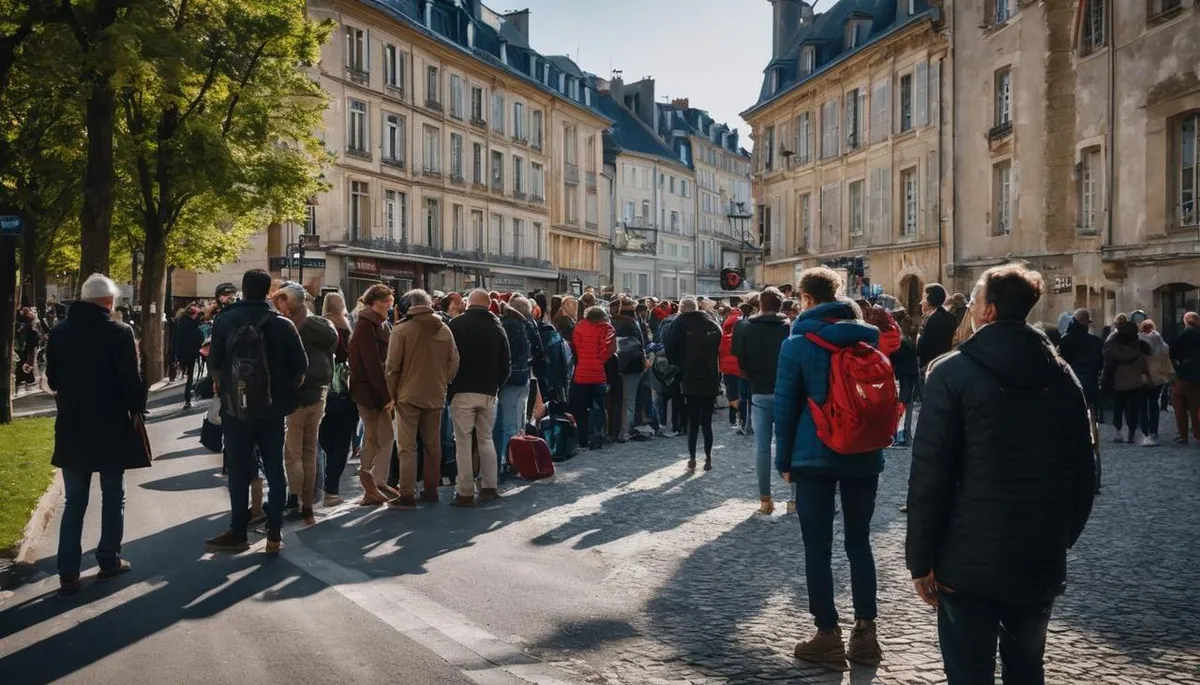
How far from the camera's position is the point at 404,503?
1085 centimetres

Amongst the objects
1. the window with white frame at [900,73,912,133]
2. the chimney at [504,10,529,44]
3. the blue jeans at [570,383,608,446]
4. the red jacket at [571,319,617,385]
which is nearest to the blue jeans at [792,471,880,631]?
the red jacket at [571,319,617,385]

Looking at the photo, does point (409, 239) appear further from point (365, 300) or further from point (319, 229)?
point (365, 300)

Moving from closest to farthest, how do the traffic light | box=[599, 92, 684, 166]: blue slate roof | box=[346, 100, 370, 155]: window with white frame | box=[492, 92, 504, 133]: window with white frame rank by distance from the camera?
1. the traffic light
2. box=[346, 100, 370, 155]: window with white frame
3. box=[492, 92, 504, 133]: window with white frame
4. box=[599, 92, 684, 166]: blue slate roof

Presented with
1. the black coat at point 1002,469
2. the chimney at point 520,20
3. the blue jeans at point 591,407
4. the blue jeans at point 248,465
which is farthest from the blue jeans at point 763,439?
the chimney at point 520,20

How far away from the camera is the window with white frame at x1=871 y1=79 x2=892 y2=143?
39.0 meters

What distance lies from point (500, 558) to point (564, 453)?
6056mm

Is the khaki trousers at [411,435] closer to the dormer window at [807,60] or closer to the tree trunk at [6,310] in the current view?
the tree trunk at [6,310]

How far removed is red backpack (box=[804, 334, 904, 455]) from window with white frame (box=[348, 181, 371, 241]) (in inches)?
1568

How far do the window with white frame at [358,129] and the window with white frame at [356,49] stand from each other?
125 centimetres

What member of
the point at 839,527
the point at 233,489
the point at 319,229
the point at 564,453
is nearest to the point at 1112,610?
the point at 839,527

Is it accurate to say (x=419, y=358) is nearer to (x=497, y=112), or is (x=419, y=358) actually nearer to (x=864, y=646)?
(x=864, y=646)

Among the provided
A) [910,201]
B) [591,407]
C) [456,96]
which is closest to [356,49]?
[456,96]

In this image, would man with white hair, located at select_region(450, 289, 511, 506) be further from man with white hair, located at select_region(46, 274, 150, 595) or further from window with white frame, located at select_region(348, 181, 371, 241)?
window with white frame, located at select_region(348, 181, 371, 241)

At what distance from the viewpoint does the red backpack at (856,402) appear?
5918mm
